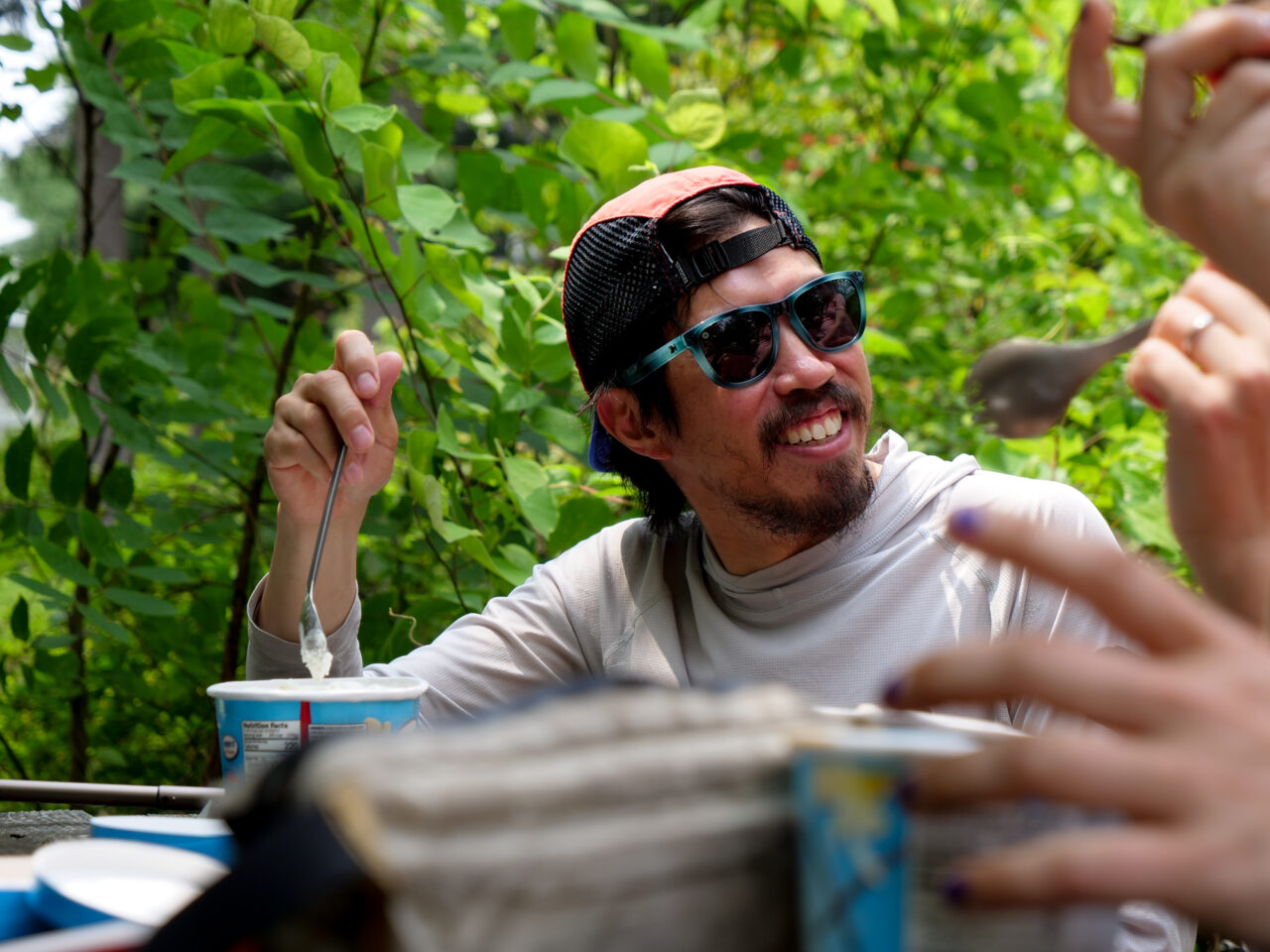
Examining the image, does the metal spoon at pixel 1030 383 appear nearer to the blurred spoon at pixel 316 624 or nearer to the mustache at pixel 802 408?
the mustache at pixel 802 408

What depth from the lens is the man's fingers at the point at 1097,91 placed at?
0.84 meters

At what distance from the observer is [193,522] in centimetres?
278

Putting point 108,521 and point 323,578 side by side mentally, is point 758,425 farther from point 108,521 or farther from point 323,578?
point 108,521

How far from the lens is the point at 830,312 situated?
1.94 meters

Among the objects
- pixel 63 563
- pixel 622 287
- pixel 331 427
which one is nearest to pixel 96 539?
pixel 63 563

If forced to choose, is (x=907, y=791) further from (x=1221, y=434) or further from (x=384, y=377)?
(x=384, y=377)

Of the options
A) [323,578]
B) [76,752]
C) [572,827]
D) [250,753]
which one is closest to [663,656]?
[323,578]

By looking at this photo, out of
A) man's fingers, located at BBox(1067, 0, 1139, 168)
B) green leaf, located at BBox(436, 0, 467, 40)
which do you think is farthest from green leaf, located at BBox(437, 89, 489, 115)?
man's fingers, located at BBox(1067, 0, 1139, 168)

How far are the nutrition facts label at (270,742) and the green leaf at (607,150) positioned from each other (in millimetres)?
1387

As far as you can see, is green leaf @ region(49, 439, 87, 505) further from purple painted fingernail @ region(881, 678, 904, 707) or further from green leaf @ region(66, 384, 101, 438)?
purple painted fingernail @ region(881, 678, 904, 707)

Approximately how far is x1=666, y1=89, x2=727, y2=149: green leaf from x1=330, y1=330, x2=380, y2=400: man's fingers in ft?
3.20

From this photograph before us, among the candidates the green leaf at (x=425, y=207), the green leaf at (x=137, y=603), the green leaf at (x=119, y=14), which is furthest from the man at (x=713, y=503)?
the green leaf at (x=119, y=14)

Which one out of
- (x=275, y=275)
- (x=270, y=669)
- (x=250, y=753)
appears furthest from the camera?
(x=275, y=275)

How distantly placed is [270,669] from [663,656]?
64 cm
